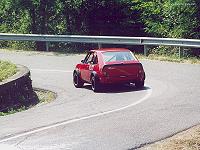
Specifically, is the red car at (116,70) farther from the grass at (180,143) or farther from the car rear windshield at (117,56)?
the grass at (180,143)

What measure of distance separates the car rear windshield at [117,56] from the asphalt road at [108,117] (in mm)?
1001

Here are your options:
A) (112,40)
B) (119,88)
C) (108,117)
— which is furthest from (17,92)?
(112,40)

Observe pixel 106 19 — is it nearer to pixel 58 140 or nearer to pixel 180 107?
pixel 180 107

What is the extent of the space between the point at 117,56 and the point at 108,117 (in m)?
5.08

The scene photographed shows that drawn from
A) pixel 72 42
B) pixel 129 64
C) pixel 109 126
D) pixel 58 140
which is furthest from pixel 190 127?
pixel 72 42

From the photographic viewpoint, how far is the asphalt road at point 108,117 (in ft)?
28.9

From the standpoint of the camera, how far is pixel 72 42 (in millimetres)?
29609

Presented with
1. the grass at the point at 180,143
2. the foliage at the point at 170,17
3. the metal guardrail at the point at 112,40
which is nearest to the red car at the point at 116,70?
the grass at the point at 180,143

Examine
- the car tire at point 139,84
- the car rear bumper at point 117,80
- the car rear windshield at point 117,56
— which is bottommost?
the car tire at point 139,84

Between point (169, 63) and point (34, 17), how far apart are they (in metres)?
14.2

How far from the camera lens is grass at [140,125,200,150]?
7.94 metres

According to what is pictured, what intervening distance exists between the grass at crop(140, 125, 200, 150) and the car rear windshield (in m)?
6.81

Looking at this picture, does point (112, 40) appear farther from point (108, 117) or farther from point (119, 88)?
point (108, 117)

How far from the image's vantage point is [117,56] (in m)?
15.6
